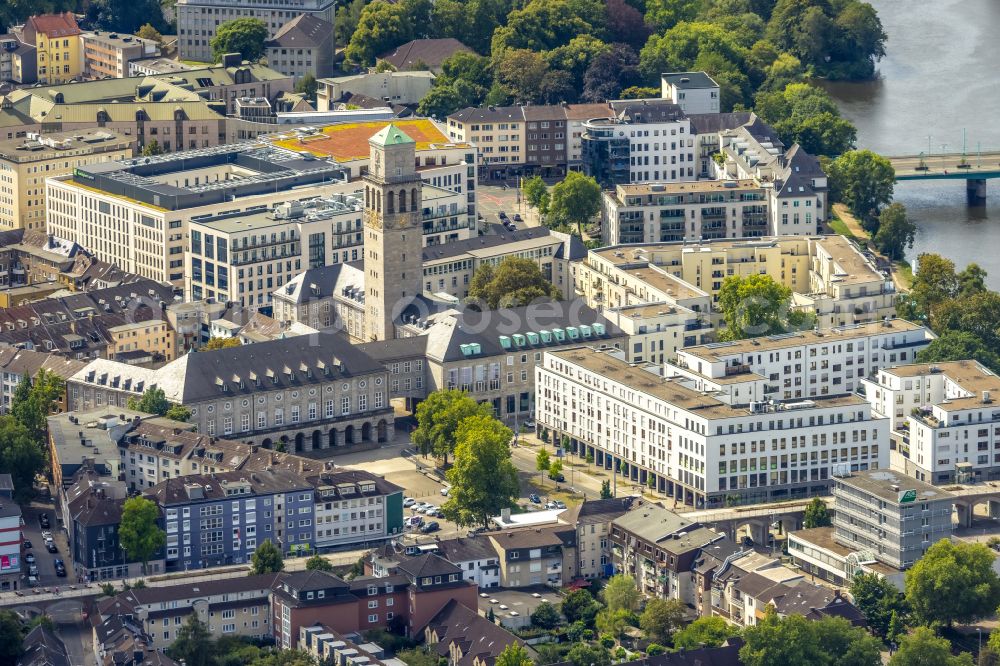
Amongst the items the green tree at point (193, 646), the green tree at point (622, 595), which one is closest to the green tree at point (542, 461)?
the green tree at point (622, 595)

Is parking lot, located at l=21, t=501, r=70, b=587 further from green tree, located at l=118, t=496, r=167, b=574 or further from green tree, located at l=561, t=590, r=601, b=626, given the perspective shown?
green tree, located at l=561, t=590, r=601, b=626

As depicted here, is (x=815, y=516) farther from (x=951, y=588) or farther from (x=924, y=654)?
(x=924, y=654)

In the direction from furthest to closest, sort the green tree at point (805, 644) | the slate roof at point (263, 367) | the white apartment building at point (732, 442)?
the slate roof at point (263, 367)
the white apartment building at point (732, 442)
the green tree at point (805, 644)

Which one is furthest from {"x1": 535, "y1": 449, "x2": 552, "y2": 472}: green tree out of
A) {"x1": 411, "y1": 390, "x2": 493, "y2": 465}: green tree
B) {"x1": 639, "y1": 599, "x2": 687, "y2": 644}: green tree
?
{"x1": 639, "y1": 599, "x2": 687, "y2": 644}: green tree

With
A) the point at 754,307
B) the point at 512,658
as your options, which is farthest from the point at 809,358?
the point at 512,658

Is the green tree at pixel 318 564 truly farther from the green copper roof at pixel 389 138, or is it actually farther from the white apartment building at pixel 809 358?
the green copper roof at pixel 389 138
